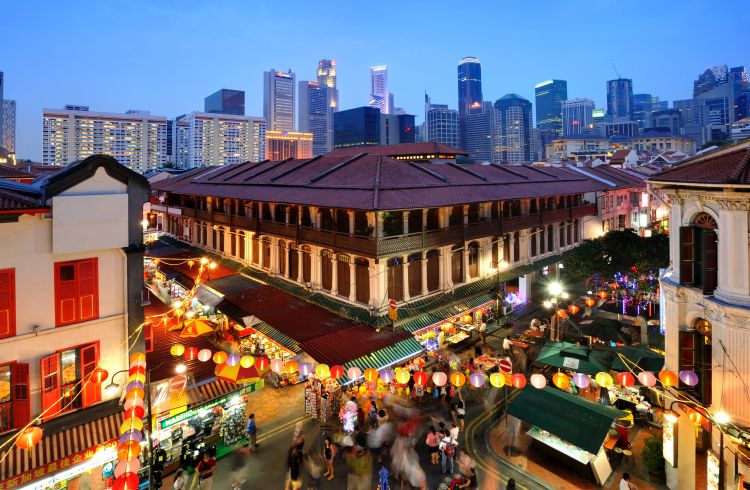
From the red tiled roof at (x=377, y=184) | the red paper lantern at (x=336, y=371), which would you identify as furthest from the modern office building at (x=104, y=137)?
the red paper lantern at (x=336, y=371)

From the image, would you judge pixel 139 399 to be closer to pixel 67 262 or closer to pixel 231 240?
pixel 67 262

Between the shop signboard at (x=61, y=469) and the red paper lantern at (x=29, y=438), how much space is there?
1010 mm

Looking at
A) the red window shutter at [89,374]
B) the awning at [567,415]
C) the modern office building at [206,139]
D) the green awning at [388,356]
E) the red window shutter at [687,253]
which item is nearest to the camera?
the red window shutter at [89,374]

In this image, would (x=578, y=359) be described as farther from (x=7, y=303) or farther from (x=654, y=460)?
(x=7, y=303)

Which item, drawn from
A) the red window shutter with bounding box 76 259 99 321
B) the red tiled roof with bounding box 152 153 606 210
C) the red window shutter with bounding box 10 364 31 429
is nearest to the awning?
the red tiled roof with bounding box 152 153 606 210

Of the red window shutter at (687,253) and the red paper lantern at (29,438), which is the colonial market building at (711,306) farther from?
the red paper lantern at (29,438)

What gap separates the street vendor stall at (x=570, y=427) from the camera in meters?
16.2

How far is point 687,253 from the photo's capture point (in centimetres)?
1602

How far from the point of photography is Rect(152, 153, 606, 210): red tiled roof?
24.2m

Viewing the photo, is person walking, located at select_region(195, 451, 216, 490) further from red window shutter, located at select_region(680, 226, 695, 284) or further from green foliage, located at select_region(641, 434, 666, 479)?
red window shutter, located at select_region(680, 226, 695, 284)

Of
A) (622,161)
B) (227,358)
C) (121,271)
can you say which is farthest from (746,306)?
(622,161)

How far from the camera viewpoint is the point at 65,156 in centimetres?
15762

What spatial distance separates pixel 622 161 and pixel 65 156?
181 meters

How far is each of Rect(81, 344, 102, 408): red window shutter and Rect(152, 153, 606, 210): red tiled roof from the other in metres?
12.9
